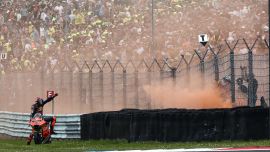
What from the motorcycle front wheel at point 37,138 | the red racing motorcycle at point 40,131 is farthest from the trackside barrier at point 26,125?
the motorcycle front wheel at point 37,138

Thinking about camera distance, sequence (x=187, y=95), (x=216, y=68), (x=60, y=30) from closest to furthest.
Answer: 1. (x=216, y=68)
2. (x=187, y=95)
3. (x=60, y=30)

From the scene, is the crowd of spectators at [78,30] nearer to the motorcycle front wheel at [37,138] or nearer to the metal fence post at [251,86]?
the motorcycle front wheel at [37,138]

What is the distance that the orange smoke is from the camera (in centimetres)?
2167

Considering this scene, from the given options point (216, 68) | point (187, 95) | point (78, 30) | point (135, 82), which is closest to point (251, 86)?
point (216, 68)

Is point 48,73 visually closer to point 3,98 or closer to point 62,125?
point 3,98

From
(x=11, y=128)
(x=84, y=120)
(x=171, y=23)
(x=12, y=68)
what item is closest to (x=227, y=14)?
(x=171, y=23)

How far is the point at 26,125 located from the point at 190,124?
321 inches

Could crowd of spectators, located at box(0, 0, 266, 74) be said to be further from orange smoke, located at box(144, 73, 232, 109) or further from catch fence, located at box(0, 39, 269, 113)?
orange smoke, located at box(144, 73, 232, 109)

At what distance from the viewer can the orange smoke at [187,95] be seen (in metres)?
21.7

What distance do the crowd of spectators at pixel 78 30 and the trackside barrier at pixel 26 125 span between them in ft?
56.5

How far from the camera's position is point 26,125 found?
22062 mm

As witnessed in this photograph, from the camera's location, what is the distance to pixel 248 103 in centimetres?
1745

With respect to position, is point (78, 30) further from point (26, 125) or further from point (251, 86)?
point (251, 86)

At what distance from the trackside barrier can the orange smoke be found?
449cm
